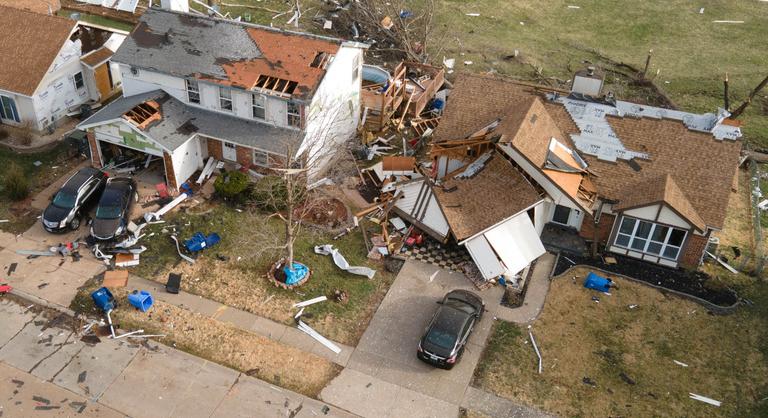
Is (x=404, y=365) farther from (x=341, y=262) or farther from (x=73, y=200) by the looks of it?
(x=73, y=200)

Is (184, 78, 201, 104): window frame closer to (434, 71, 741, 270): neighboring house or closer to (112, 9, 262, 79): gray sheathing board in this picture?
(112, 9, 262, 79): gray sheathing board

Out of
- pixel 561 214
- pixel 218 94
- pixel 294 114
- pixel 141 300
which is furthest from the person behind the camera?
pixel 218 94

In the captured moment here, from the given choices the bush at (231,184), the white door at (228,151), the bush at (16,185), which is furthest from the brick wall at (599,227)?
the bush at (16,185)

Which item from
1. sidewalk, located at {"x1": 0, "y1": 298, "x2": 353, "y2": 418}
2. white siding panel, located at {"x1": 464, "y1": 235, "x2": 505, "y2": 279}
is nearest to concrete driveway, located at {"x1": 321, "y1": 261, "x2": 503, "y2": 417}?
white siding panel, located at {"x1": 464, "y1": 235, "x2": 505, "y2": 279}

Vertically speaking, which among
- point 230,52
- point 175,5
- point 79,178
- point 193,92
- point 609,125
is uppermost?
point 175,5

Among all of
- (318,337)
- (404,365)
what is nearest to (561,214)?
(404,365)

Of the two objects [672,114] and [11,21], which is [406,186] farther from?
[11,21]
